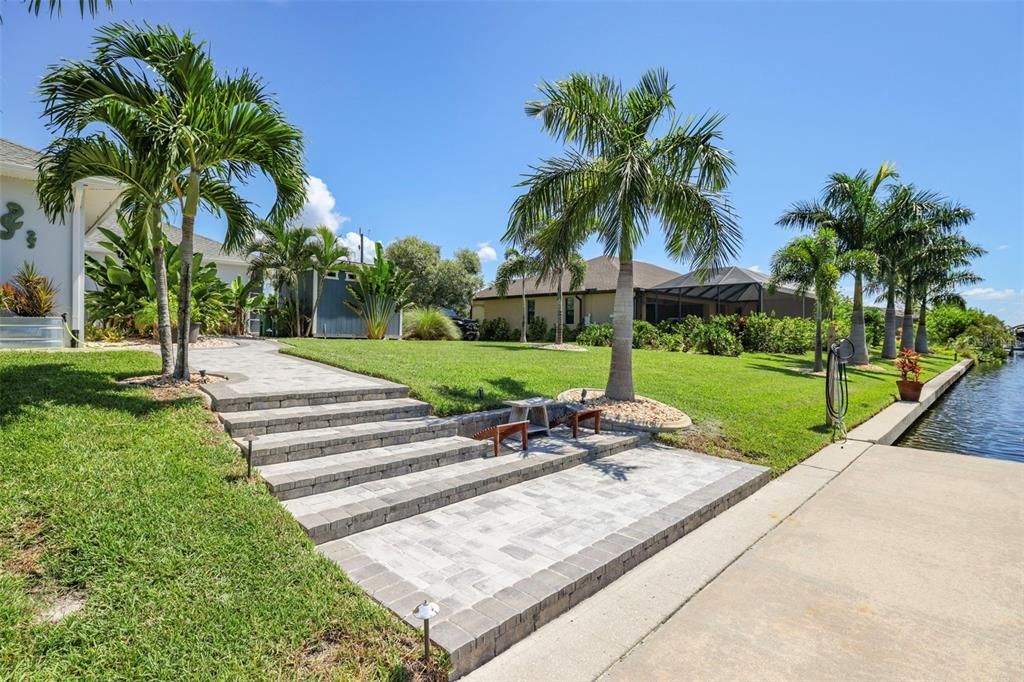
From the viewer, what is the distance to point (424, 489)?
15.1 ft

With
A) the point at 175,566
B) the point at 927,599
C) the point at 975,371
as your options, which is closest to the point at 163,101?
the point at 175,566

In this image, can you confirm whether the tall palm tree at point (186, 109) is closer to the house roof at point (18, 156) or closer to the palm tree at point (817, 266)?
the house roof at point (18, 156)

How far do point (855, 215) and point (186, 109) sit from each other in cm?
2227

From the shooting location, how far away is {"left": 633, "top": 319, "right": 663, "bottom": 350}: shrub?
2248 cm

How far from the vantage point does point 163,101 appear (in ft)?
20.2

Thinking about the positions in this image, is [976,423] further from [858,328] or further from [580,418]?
[580,418]

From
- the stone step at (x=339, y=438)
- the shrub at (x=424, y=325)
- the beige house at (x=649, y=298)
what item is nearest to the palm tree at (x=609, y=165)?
the stone step at (x=339, y=438)

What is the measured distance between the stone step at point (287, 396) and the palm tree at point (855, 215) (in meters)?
19.1

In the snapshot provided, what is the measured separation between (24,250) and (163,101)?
27.8 ft

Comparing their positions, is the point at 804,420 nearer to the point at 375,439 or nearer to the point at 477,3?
the point at 375,439

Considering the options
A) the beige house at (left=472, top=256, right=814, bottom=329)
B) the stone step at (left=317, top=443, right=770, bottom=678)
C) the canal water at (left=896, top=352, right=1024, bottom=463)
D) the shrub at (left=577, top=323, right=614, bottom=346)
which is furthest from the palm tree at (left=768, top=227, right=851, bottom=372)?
the stone step at (left=317, top=443, right=770, bottom=678)

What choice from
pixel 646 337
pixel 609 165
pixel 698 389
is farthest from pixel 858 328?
pixel 609 165

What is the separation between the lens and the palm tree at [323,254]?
771 inches

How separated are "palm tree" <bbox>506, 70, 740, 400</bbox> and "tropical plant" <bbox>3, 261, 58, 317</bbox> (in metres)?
10.8
